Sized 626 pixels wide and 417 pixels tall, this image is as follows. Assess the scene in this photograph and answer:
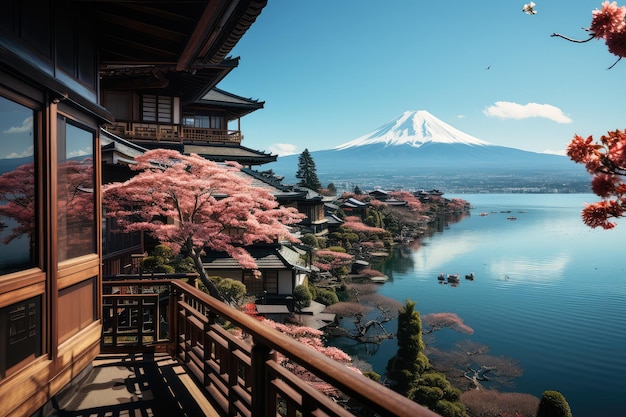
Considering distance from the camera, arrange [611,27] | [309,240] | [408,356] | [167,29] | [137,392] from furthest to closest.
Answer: [309,240] < [408,356] < [137,392] < [167,29] < [611,27]

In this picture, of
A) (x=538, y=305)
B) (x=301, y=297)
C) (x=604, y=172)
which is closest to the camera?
(x=604, y=172)

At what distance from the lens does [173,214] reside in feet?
32.3

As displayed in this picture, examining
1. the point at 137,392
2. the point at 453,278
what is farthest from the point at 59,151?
the point at 453,278

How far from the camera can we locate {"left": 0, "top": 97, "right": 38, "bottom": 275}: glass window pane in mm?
2146

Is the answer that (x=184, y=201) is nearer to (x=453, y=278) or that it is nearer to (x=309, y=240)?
(x=309, y=240)

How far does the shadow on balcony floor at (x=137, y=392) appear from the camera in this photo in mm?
2902

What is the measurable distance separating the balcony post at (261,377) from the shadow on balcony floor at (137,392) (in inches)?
41.3

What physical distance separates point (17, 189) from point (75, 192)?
0.70m

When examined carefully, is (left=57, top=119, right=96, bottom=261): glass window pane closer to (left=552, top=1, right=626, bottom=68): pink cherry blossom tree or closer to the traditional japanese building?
the traditional japanese building

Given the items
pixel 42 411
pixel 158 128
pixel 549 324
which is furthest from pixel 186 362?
pixel 549 324

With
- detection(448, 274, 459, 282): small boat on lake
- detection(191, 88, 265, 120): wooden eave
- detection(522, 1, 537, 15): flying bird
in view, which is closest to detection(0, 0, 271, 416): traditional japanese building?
detection(522, 1, 537, 15): flying bird

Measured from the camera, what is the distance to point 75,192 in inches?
116

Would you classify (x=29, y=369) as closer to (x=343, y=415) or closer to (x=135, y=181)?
(x=343, y=415)

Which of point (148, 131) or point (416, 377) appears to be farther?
point (148, 131)
